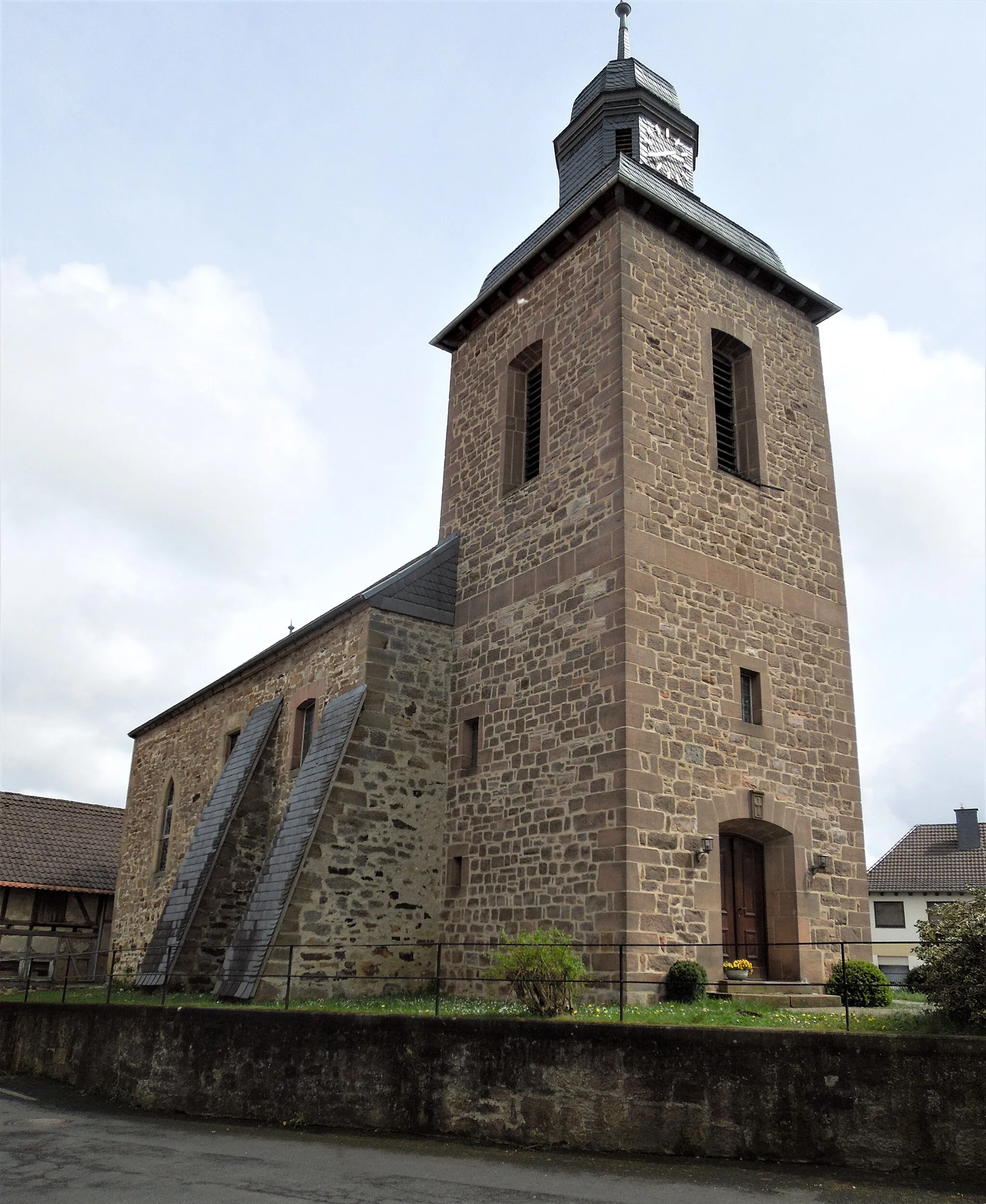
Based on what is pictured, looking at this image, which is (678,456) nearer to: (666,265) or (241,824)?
(666,265)

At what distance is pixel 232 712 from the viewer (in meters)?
20.8

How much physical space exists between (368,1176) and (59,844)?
77.8 feet

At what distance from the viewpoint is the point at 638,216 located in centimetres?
1516

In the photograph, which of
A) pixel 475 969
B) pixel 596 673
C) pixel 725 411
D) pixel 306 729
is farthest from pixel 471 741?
pixel 725 411

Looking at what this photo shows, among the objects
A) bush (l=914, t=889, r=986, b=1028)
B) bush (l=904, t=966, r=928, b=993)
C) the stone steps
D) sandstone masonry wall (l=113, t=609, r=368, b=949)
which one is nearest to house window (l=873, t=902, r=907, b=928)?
sandstone masonry wall (l=113, t=609, r=368, b=949)

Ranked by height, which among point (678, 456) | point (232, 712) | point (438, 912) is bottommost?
point (438, 912)

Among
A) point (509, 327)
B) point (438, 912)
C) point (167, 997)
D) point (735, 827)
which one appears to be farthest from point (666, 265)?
point (167, 997)

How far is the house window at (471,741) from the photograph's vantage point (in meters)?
14.9

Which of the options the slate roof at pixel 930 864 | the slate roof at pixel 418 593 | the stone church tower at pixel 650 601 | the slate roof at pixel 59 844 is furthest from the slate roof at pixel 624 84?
the slate roof at pixel 930 864

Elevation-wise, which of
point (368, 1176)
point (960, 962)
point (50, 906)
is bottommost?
point (368, 1176)

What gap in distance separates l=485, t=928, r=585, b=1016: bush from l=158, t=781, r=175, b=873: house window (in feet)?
49.3

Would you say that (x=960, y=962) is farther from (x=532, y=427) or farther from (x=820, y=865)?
(x=532, y=427)

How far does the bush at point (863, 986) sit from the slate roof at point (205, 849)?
9240 mm

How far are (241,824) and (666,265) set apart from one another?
444 inches
